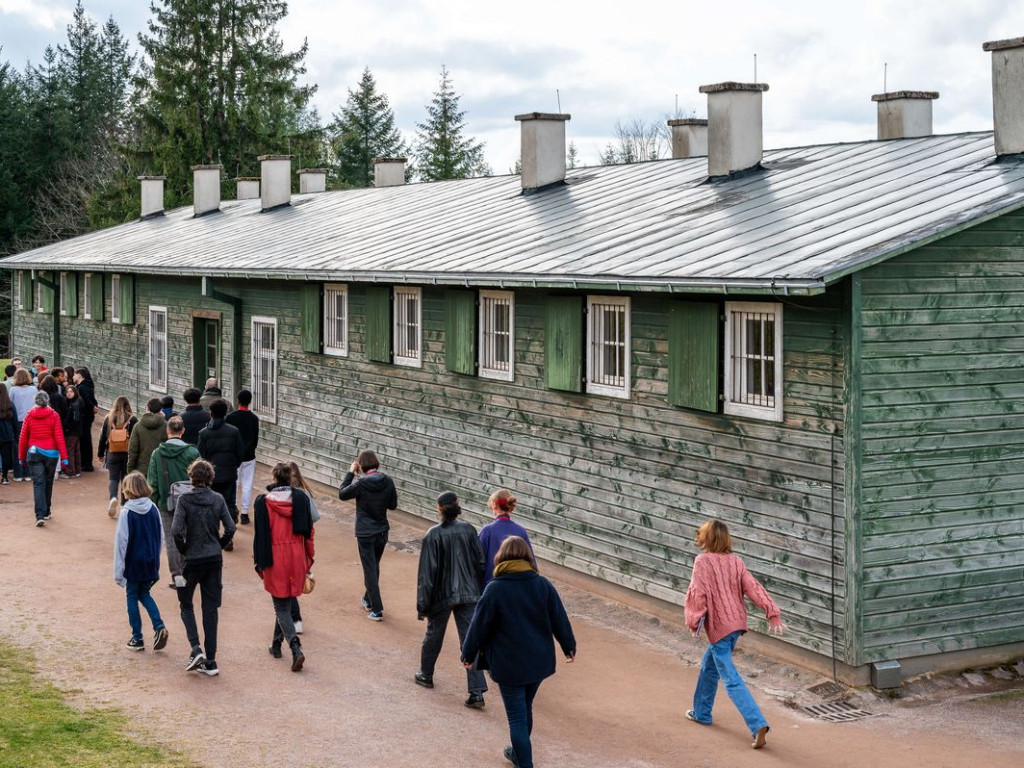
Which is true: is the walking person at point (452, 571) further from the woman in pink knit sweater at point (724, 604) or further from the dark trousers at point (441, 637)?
the woman in pink knit sweater at point (724, 604)

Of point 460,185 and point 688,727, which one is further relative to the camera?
point 460,185

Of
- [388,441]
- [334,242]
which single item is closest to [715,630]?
[388,441]

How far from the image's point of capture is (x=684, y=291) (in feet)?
38.8

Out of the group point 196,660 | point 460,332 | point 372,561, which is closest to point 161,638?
point 196,660

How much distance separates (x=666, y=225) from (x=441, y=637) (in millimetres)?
5949

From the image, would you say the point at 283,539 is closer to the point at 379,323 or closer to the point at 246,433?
the point at 246,433

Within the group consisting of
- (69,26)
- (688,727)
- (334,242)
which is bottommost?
(688,727)

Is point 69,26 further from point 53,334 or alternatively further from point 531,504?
point 531,504

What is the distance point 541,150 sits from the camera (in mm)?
20672

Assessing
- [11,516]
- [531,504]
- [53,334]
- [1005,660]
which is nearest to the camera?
[1005,660]

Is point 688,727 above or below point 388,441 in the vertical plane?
below

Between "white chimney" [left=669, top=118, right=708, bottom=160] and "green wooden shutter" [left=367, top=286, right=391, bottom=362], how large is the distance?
6785 mm

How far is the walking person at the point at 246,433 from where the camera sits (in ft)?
54.4

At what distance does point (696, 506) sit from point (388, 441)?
688 centimetres
